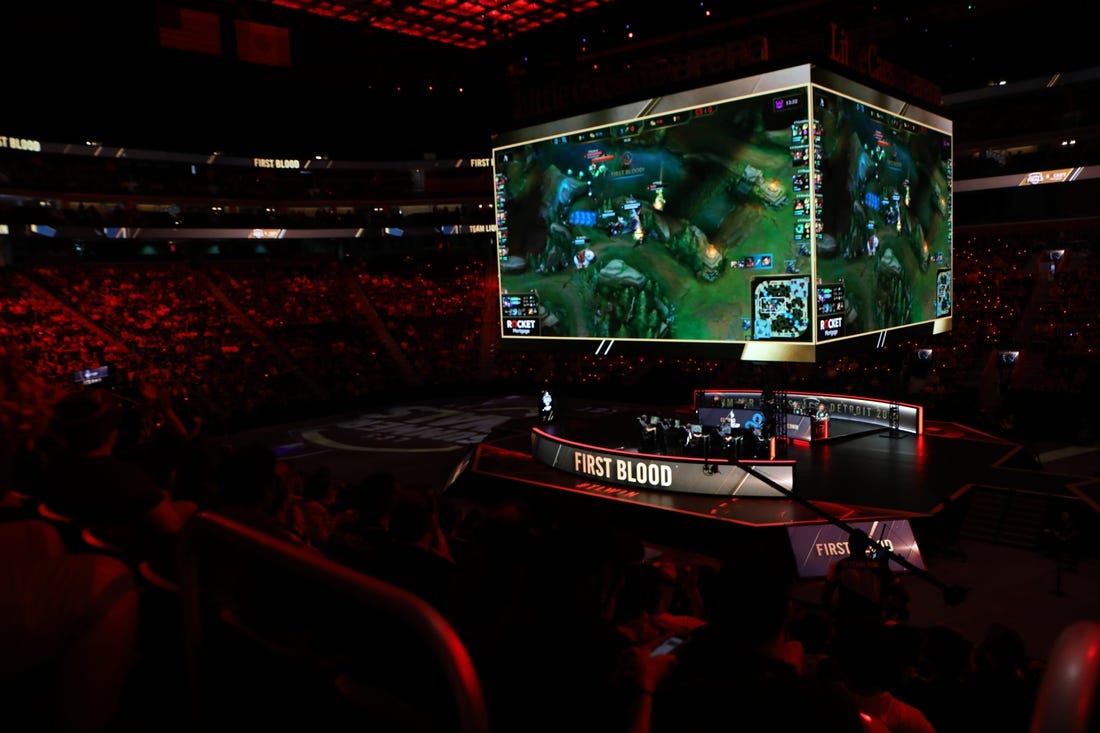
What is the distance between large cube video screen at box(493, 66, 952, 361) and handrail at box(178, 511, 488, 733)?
39.4 feet

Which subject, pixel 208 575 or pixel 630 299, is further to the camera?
pixel 630 299

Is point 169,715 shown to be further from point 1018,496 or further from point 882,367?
point 882,367

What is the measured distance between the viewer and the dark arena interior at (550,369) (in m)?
2.43

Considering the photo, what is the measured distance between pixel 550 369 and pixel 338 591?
101 ft

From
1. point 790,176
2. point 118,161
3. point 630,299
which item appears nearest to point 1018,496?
point 790,176

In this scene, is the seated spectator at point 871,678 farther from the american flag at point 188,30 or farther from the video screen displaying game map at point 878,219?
the american flag at point 188,30

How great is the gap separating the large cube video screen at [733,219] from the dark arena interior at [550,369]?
0.29 feet

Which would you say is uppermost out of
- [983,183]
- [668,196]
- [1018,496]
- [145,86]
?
[145,86]

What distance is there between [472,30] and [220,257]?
26646 mm

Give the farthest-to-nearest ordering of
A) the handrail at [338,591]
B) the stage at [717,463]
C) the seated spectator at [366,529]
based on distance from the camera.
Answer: the stage at [717,463] < the seated spectator at [366,529] < the handrail at [338,591]

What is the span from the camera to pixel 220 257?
122ft

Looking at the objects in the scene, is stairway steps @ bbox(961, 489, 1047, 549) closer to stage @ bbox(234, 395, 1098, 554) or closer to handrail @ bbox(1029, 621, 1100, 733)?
stage @ bbox(234, 395, 1098, 554)

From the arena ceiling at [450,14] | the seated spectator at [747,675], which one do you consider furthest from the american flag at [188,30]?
the seated spectator at [747,675]

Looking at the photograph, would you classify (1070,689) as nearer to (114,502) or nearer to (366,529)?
(366,529)
